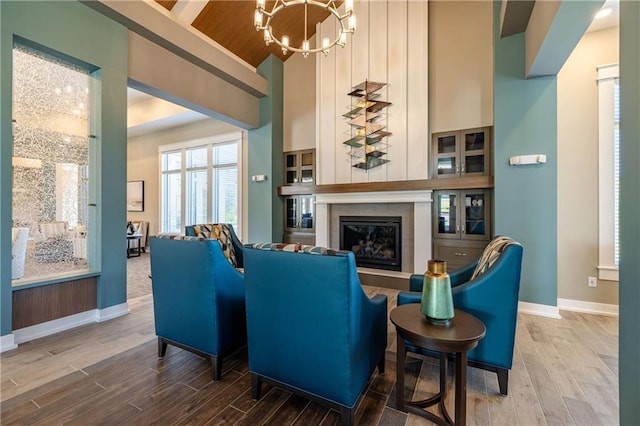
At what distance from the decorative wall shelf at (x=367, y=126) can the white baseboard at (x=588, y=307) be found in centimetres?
308

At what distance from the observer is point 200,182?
7.73 metres

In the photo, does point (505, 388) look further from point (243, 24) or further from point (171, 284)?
point (243, 24)

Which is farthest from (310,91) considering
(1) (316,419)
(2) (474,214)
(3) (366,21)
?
(1) (316,419)

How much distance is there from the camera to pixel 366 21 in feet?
15.9

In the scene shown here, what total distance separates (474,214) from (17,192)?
5393mm

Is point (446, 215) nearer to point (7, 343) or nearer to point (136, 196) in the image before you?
point (7, 343)

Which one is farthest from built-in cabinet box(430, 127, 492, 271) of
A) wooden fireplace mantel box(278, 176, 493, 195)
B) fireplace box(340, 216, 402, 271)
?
fireplace box(340, 216, 402, 271)

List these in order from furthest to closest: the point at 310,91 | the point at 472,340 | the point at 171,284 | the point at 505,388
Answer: the point at 310,91 < the point at 171,284 < the point at 505,388 < the point at 472,340

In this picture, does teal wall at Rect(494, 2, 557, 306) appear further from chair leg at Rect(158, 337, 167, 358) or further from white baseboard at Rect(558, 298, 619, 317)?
chair leg at Rect(158, 337, 167, 358)

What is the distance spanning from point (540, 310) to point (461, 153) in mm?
2323

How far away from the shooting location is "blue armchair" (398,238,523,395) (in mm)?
1852

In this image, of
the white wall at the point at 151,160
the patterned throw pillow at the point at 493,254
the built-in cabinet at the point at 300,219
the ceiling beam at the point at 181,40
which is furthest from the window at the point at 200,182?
the patterned throw pillow at the point at 493,254

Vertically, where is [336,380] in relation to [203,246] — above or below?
below

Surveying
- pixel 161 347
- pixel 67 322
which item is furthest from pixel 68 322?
pixel 161 347
